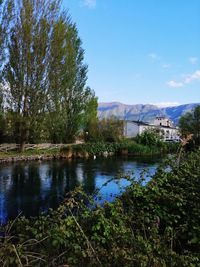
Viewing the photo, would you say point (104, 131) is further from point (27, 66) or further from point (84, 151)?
point (27, 66)

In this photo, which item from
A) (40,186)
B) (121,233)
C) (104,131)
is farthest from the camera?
(104,131)

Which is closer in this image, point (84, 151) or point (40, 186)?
point (40, 186)

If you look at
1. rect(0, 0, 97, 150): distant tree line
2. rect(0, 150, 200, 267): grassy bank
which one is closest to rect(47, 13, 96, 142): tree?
rect(0, 0, 97, 150): distant tree line

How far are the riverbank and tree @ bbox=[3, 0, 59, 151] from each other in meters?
1.87

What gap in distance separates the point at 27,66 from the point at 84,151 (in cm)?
884

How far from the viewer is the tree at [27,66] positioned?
25406 mm

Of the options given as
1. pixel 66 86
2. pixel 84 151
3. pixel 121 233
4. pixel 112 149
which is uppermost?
pixel 66 86

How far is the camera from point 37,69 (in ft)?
84.6

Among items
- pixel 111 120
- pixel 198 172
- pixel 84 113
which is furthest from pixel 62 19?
pixel 198 172

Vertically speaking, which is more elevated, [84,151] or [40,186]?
[84,151]

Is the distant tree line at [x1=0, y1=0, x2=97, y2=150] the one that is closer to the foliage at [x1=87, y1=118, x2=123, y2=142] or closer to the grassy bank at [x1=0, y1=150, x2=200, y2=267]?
the foliage at [x1=87, y1=118, x2=123, y2=142]

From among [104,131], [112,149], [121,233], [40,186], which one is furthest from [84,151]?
[121,233]

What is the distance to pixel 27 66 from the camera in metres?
25.5

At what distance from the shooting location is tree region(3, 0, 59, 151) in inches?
1000
